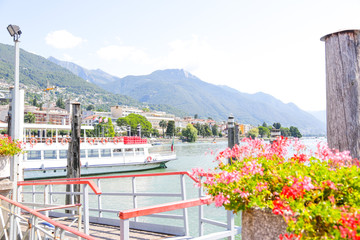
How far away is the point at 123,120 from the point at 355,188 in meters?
131

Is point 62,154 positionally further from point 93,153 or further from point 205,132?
point 205,132

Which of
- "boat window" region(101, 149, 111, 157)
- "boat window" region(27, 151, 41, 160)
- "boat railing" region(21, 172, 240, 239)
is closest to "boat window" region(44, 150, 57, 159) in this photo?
"boat window" region(27, 151, 41, 160)

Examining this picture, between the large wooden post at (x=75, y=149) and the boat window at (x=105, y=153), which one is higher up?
the large wooden post at (x=75, y=149)

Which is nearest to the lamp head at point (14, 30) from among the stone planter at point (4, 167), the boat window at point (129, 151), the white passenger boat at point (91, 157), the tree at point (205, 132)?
the stone planter at point (4, 167)

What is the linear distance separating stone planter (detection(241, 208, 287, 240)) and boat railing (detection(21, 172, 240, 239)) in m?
0.43

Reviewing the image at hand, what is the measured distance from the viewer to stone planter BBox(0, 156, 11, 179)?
21.8ft

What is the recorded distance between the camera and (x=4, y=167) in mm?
6695

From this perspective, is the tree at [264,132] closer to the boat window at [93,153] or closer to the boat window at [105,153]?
the boat window at [105,153]

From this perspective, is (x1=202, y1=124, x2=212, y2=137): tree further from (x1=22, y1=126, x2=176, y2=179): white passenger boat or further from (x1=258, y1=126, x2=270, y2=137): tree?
(x1=22, y1=126, x2=176, y2=179): white passenger boat

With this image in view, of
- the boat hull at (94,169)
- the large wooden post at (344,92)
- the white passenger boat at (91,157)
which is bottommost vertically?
the boat hull at (94,169)

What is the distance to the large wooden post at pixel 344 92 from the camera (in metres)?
2.28

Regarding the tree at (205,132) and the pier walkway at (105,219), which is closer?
the pier walkway at (105,219)

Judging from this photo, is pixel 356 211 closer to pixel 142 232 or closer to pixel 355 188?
pixel 355 188

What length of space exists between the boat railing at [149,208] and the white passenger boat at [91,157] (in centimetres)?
458
